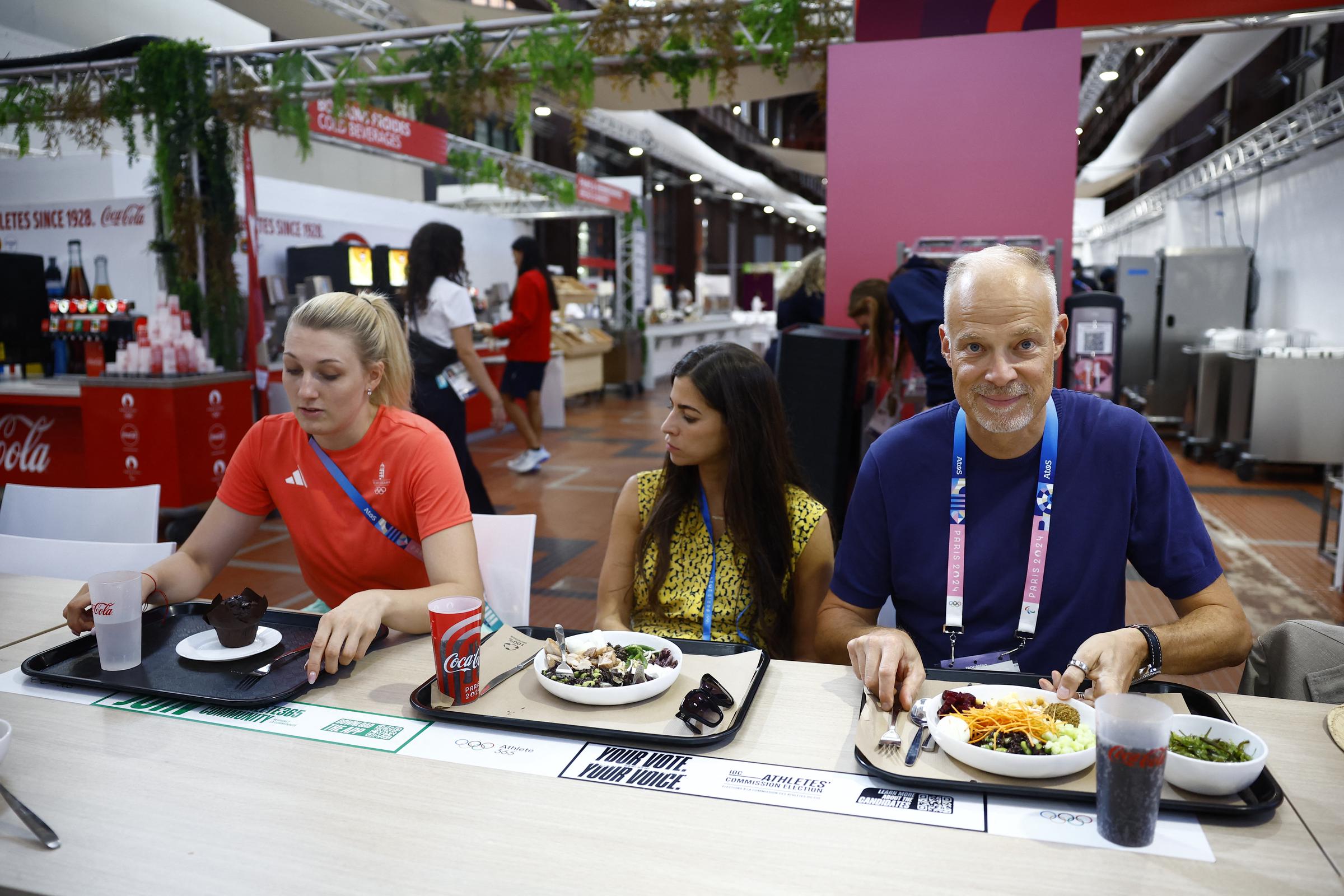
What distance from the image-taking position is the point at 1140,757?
1010 millimetres

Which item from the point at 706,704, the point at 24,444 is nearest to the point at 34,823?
the point at 706,704

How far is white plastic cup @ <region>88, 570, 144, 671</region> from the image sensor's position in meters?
1.51

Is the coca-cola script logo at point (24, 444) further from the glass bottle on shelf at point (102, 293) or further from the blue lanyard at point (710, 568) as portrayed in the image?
the blue lanyard at point (710, 568)

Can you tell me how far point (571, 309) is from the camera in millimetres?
13484

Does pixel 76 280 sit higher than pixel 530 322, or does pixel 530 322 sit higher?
pixel 76 280

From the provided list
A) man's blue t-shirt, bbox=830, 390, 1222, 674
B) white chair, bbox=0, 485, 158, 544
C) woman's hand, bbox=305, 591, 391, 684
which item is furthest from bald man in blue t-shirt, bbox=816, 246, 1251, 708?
white chair, bbox=0, 485, 158, 544

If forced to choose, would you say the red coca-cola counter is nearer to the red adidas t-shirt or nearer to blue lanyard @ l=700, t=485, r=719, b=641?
the red adidas t-shirt

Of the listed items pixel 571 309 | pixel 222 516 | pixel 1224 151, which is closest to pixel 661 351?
pixel 571 309

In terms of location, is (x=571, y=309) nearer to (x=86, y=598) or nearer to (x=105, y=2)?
(x=105, y=2)

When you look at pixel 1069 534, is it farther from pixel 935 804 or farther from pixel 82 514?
pixel 82 514

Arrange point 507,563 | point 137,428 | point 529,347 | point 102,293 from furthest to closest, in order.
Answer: point 529,347, point 102,293, point 137,428, point 507,563

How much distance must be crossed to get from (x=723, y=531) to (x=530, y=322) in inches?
216

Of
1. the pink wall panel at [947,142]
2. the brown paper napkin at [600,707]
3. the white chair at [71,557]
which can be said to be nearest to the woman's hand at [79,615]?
the white chair at [71,557]

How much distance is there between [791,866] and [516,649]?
75 centimetres
